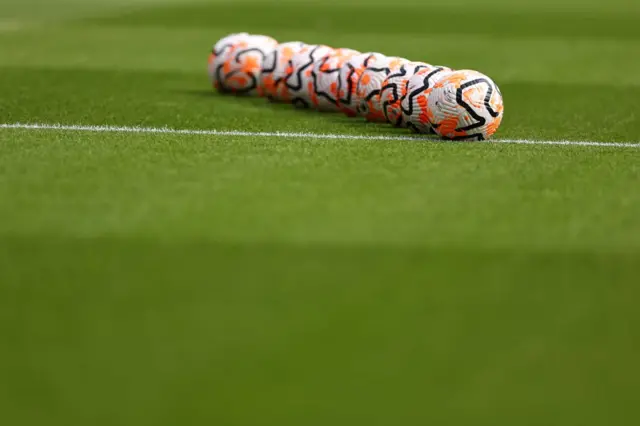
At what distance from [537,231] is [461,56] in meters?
7.84

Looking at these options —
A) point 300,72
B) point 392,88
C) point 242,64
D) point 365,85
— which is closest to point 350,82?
point 365,85

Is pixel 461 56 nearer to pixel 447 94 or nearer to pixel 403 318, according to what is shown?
pixel 447 94

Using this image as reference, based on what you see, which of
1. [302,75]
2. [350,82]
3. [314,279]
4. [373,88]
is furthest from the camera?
[302,75]

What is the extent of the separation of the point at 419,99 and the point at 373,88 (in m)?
0.60

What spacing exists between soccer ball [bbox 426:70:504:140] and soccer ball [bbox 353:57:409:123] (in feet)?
2.05

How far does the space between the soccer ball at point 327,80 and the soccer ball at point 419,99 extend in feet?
2.91

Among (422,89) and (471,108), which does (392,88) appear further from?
(471,108)

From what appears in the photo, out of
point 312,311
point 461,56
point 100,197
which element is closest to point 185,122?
point 100,197

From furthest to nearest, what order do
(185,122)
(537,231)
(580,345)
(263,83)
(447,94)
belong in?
1. (263,83)
2. (185,122)
3. (447,94)
4. (537,231)
5. (580,345)

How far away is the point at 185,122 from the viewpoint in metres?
7.38

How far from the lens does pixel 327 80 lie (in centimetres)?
792

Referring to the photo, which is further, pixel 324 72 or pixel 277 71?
pixel 277 71

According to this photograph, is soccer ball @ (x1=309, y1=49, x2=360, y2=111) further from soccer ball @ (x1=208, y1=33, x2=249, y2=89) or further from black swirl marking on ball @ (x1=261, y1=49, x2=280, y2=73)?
soccer ball @ (x1=208, y1=33, x2=249, y2=89)

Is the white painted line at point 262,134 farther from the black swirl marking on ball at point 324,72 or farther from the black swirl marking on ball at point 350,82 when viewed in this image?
the black swirl marking on ball at point 324,72
